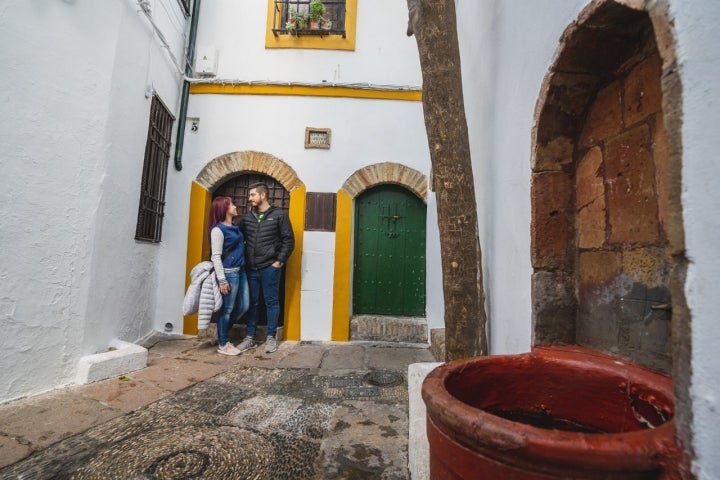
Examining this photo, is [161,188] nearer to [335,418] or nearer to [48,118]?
[48,118]

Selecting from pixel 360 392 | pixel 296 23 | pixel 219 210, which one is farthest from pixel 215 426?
pixel 296 23

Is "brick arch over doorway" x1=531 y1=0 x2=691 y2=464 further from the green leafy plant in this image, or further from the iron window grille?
the green leafy plant

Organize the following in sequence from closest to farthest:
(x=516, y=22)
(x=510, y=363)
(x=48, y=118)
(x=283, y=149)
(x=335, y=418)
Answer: (x=510, y=363)
(x=516, y=22)
(x=335, y=418)
(x=48, y=118)
(x=283, y=149)

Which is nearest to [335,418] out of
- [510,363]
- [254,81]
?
[510,363]

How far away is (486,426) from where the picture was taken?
30.8 inches

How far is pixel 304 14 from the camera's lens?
495cm

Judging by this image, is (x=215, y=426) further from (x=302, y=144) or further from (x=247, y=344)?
(x=302, y=144)

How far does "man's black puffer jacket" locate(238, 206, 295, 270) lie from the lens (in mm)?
4059

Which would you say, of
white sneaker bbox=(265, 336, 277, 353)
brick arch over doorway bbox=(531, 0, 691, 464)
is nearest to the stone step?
white sneaker bbox=(265, 336, 277, 353)

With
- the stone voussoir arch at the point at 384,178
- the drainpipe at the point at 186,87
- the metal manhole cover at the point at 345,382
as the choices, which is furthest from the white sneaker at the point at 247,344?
the drainpipe at the point at 186,87

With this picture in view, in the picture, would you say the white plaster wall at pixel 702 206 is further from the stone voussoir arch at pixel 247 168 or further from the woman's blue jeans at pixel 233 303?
the stone voussoir arch at pixel 247 168

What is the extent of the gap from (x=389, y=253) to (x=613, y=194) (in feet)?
11.5

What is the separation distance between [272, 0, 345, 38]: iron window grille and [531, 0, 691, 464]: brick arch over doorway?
4.23 metres

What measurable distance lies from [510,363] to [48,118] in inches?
129
